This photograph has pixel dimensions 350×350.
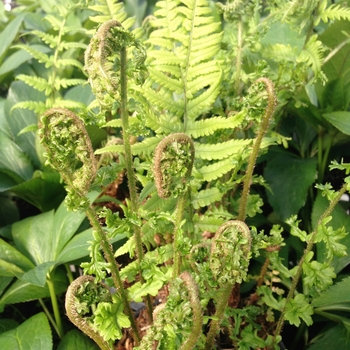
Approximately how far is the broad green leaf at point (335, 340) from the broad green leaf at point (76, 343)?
33cm

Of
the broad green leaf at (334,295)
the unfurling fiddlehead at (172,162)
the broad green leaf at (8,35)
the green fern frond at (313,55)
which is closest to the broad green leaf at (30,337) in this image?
the unfurling fiddlehead at (172,162)

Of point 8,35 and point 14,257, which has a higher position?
point 8,35

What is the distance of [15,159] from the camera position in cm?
91

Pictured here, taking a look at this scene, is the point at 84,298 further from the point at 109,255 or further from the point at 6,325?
the point at 6,325

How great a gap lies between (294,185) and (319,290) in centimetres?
31

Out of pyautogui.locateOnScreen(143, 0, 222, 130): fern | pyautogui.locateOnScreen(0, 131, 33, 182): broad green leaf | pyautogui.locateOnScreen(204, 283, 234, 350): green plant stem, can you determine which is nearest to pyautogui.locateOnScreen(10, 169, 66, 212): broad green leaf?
pyautogui.locateOnScreen(0, 131, 33, 182): broad green leaf

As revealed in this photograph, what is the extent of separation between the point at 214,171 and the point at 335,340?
326 millimetres

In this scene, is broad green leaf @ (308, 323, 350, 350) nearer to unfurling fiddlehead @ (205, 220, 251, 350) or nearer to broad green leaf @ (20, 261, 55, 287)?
unfurling fiddlehead @ (205, 220, 251, 350)

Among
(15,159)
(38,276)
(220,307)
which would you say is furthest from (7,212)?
(220,307)

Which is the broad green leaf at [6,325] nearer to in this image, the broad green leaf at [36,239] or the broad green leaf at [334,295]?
the broad green leaf at [36,239]

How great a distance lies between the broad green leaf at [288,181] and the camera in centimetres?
81

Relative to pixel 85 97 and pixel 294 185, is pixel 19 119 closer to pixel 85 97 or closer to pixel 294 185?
pixel 85 97

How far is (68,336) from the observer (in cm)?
63

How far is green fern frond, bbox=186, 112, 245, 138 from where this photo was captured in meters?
0.53
